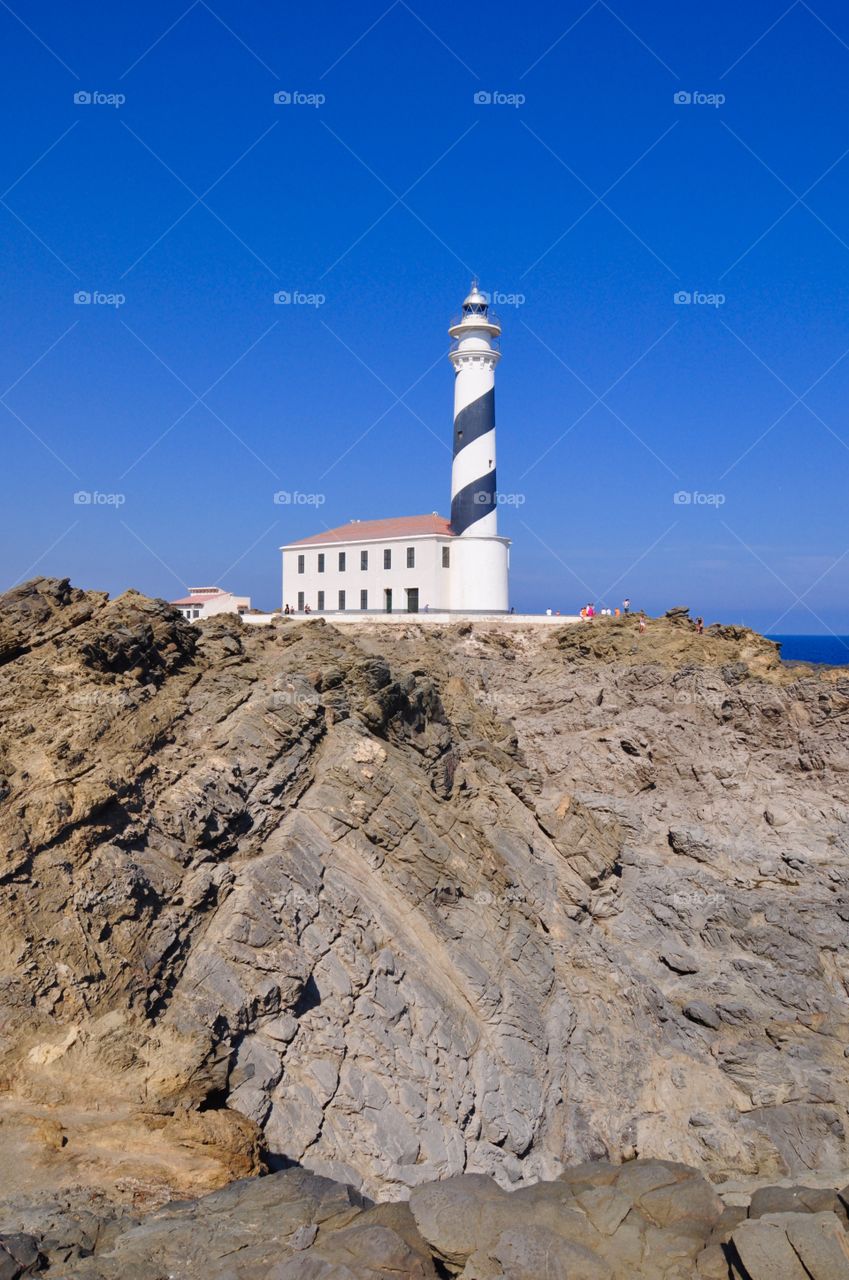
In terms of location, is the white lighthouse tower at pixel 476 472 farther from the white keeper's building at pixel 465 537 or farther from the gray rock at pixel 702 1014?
the gray rock at pixel 702 1014

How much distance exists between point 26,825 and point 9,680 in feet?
13.3

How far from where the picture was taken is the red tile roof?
129ft

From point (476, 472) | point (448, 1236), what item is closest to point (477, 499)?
point (476, 472)

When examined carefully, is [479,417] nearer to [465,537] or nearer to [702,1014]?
[465,537]

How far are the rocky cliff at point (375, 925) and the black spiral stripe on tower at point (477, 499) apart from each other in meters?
12.0

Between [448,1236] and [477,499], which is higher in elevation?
[477,499]

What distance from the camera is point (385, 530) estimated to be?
41.0m

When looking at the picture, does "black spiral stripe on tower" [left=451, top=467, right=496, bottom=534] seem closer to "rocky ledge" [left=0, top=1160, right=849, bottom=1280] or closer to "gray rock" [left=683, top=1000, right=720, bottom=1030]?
"gray rock" [left=683, top=1000, right=720, bottom=1030]

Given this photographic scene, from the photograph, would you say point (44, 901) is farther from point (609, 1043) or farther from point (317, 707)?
point (609, 1043)

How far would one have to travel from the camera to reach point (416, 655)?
103 ft

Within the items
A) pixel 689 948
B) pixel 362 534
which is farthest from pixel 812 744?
pixel 362 534

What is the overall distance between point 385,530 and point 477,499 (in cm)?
491

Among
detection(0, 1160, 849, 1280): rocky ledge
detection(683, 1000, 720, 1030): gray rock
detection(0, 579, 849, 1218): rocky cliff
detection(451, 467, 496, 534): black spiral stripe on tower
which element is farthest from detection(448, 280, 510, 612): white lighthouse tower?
detection(0, 1160, 849, 1280): rocky ledge

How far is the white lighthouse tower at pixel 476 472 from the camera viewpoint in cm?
3794
